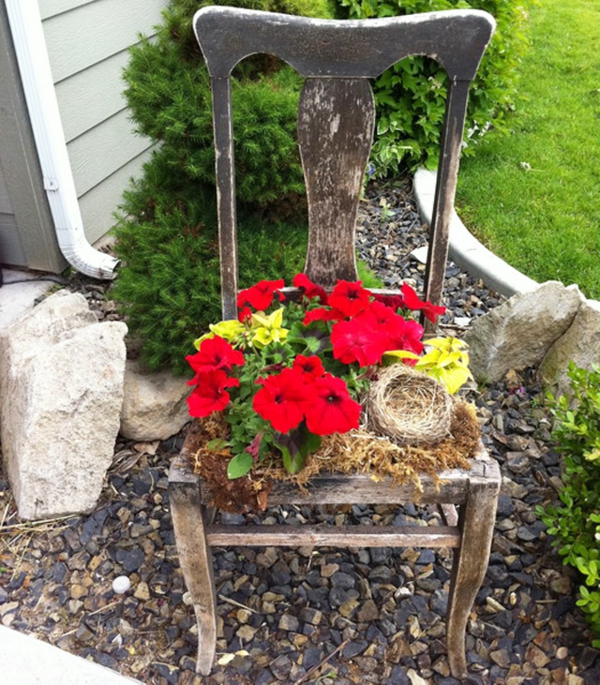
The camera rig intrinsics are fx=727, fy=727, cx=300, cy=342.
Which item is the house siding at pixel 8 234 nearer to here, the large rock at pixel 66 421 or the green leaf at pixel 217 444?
the large rock at pixel 66 421

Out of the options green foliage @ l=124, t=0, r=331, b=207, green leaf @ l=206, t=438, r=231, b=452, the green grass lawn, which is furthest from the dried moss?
the green grass lawn

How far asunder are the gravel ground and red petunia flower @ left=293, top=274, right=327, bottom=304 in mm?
768

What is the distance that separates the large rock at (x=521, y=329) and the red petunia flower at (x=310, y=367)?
4.12 ft

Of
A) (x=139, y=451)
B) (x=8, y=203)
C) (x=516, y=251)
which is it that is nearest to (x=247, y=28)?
(x=139, y=451)

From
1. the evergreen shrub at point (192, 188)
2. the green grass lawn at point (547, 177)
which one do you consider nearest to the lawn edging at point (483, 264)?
the green grass lawn at point (547, 177)

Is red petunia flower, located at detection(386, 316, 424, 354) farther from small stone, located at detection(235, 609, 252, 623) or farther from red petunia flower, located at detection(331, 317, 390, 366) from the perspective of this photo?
small stone, located at detection(235, 609, 252, 623)

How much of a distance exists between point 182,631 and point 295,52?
1501 mm

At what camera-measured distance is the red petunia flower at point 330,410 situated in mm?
1380

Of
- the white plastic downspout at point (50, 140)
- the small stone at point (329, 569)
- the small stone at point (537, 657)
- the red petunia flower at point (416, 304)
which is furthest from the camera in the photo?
the white plastic downspout at point (50, 140)

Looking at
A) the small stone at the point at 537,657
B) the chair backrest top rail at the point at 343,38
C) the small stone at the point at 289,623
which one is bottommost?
the small stone at the point at 289,623

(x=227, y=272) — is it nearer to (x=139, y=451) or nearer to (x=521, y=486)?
(x=139, y=451)

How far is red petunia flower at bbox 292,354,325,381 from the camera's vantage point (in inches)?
57.3

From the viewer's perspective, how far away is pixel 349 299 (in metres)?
1.69

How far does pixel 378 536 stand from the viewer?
1.63m
